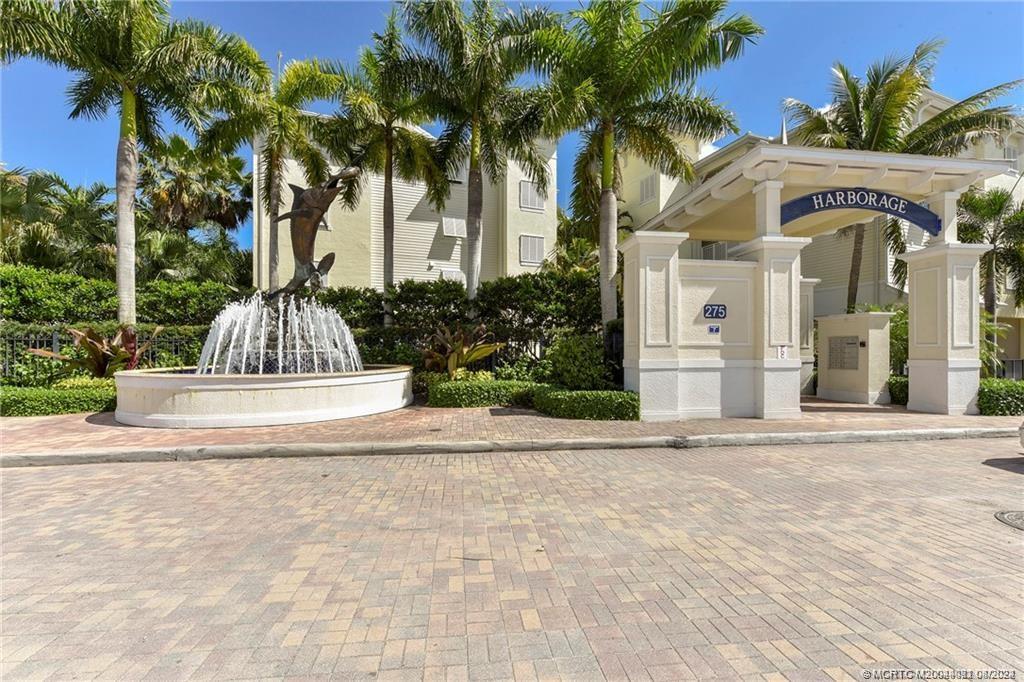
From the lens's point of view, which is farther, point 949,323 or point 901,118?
point 901,118

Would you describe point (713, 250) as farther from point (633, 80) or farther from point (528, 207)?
point (633, 80)

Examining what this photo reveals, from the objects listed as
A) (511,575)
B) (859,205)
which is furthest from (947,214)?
(511,575)

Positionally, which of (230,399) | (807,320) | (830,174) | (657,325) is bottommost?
(230,399)

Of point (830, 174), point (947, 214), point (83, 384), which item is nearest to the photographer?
point (830, 174)

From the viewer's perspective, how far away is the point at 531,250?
88.1 ft

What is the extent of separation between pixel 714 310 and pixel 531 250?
55.7 feet

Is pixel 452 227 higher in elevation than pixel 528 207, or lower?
lower

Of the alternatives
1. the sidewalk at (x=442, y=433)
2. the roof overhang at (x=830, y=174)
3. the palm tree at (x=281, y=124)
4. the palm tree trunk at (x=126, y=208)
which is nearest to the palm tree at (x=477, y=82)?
the palm tree at (x=281, y=124)

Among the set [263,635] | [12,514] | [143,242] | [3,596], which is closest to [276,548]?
[263,635]

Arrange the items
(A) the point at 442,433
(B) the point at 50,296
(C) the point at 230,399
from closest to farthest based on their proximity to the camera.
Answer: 1. (A) the point at 442,433
2. (C) the point at 230,399
3. (B) the point at 50,296

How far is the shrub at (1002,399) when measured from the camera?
437 inches

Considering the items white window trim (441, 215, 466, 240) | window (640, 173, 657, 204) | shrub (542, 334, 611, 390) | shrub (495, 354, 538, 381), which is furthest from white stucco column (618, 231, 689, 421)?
window (640, 173, 657, 204)

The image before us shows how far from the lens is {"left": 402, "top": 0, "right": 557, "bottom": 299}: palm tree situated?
13.7 metres

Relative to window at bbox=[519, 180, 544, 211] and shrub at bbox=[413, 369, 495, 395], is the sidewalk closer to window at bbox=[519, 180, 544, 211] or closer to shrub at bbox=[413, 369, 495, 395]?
shrub at bbox=[413, 369, 495, 395]
